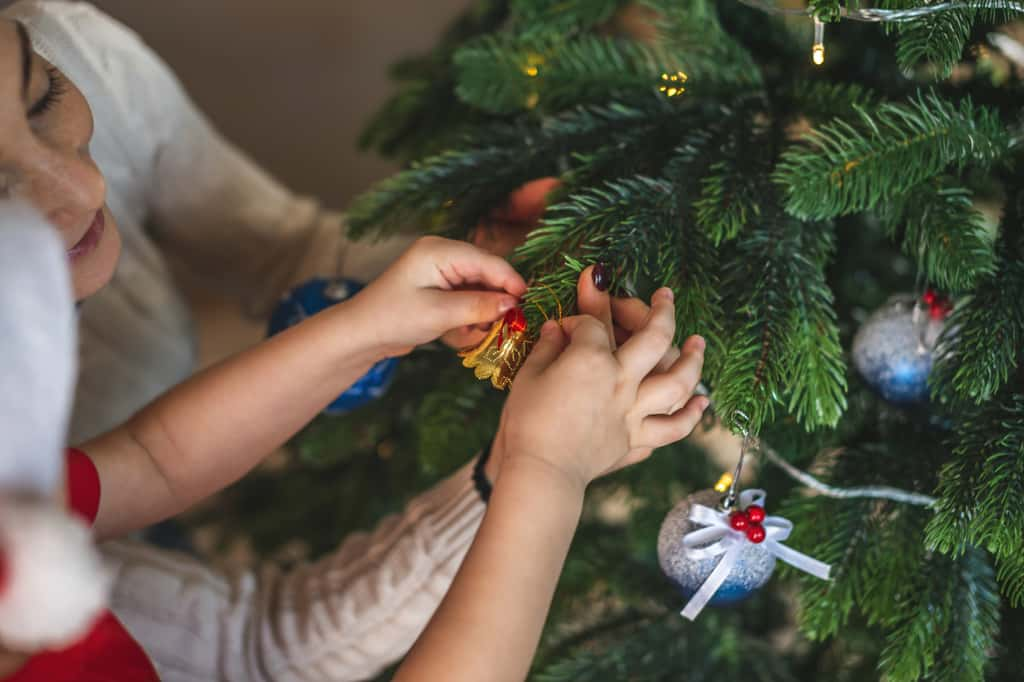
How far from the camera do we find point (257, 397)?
0.60m

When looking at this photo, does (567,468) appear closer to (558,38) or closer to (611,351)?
(611,351)

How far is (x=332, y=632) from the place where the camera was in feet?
Answer: 2.20

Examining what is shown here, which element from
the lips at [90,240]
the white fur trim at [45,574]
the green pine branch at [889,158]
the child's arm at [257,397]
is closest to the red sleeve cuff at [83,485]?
the child's arm at [257,397]

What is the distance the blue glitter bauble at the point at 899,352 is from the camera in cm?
56

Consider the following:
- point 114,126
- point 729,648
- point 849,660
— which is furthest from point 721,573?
point 114,126

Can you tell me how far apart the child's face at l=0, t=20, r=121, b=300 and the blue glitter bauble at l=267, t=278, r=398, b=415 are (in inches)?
7.8

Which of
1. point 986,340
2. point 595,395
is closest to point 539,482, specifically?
point 595,395

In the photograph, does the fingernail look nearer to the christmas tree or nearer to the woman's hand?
the christmas tree

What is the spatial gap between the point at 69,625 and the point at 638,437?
→ 0.92ft

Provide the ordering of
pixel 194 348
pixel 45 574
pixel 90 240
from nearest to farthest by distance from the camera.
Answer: pixel 45 574 < pixel 90 240 < pixel 194 348

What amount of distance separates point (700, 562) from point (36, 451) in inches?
14.1

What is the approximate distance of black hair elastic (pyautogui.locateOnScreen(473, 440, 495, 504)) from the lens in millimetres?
612

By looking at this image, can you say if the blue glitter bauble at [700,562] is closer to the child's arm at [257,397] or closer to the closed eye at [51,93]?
the child's arm at [257,397]

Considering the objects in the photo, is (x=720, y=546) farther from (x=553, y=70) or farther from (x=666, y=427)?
(x=553, y=70)
